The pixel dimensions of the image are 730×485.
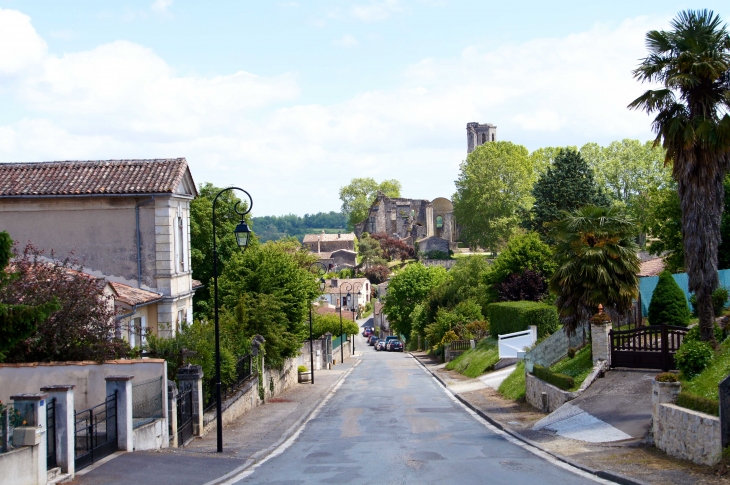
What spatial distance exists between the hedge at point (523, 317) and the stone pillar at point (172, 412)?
25328mm

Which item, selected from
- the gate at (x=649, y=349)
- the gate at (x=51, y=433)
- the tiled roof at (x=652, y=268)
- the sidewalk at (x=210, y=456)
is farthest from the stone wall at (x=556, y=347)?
the gate at (x=51, y=433)

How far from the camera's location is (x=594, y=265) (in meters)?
26.0

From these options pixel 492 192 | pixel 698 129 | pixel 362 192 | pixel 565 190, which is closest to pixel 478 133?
pixel 362 192

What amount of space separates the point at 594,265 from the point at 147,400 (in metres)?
15.1

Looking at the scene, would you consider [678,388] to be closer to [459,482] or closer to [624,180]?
[459,482]

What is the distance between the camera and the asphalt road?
1452 centimetres

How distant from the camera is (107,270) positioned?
28594 mm

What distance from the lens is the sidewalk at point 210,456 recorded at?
46.3ft

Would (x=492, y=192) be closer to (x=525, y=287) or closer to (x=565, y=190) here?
(x=565, y=190)

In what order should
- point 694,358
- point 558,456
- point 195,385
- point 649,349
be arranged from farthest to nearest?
point 649,349, point 195,385, point 694,358, point 558,456

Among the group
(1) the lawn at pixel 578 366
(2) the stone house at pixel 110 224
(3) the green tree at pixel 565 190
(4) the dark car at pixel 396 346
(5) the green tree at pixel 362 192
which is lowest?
(4) the dark car at pixel 396 346

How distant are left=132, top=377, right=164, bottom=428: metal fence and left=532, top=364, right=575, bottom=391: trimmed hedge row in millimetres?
12270

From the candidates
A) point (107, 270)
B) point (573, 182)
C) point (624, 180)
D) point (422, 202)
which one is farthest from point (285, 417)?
point (422, 202)

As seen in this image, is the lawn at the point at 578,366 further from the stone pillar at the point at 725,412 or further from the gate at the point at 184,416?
the gate at the point at 184,416
